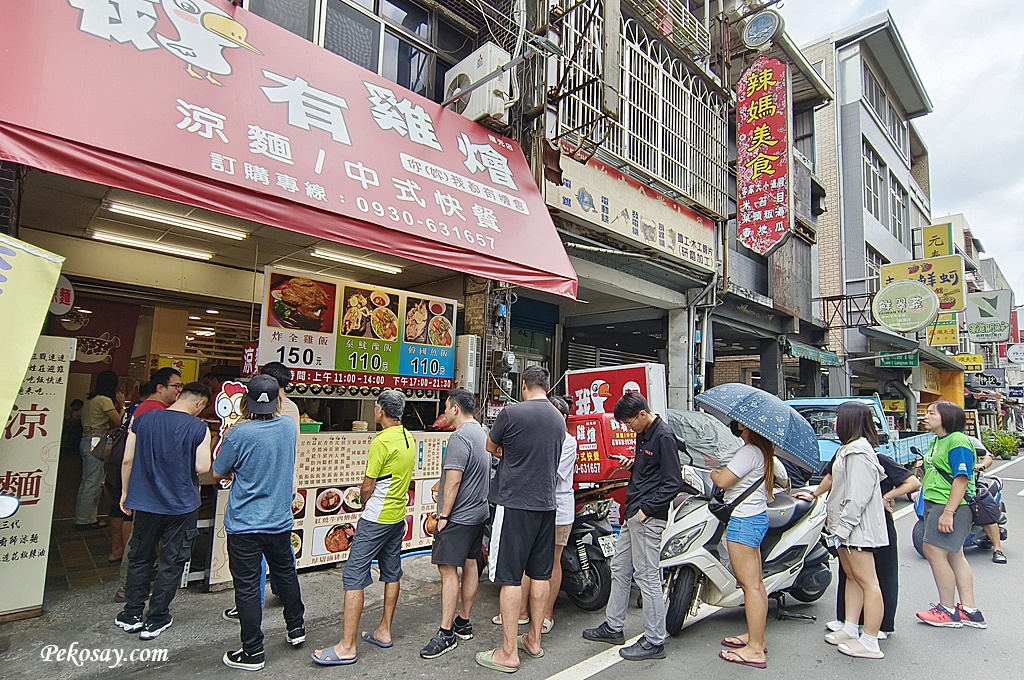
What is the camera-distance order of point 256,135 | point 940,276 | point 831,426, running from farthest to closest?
1. point 940,276
2. point 831,426
3. point 256,135

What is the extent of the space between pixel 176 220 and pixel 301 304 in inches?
61.3

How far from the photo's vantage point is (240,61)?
17.5 feet

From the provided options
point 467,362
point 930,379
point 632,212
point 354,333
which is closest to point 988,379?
point 930,379

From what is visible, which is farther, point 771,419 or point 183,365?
point 183,365

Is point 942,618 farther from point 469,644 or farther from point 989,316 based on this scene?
point 989,316

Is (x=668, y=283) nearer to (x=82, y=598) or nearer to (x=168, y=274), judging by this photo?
(x=168, y=274)

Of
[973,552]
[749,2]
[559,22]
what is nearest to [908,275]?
[749,2]

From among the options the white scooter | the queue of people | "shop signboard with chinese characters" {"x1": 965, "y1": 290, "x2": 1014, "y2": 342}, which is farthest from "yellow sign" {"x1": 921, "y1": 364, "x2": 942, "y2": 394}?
the queue of people

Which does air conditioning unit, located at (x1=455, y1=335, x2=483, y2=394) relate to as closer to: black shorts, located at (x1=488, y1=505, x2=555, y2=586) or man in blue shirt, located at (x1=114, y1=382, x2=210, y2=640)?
black shorts, located at (x1=488, y1=505, x2=555, y2=586)

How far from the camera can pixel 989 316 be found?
25.5 m

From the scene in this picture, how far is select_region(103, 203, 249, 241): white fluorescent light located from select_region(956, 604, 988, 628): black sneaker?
7608mm

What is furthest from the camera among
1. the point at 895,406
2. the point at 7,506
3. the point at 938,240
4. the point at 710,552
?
the point at 938,240

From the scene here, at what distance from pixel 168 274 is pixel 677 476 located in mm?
6914

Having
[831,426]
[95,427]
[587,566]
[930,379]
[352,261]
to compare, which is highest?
[352,261]
